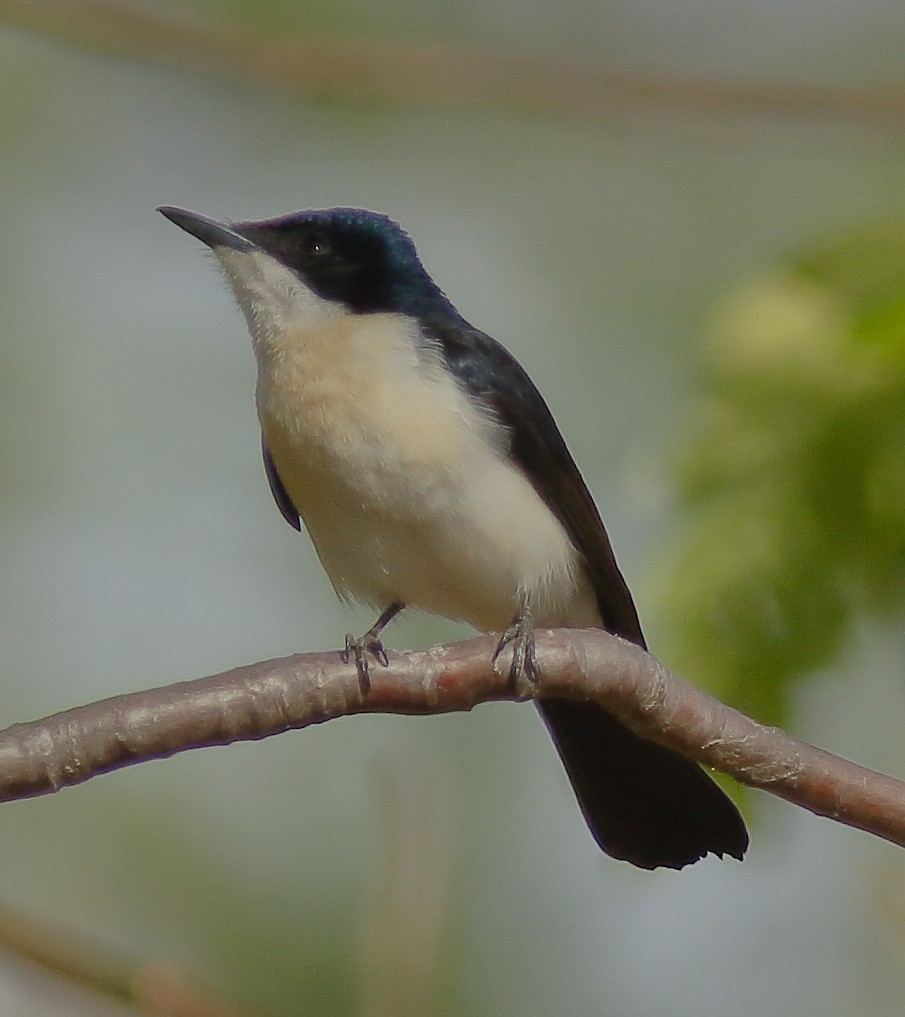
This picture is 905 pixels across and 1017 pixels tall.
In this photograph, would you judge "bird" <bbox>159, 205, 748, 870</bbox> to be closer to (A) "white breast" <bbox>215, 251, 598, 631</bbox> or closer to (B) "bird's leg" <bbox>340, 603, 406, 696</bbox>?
(A) "white breast" <bbox>215, 251, 598, 631</bbox>

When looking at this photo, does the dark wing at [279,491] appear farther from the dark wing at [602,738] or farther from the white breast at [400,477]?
the dark wing at [602,738]

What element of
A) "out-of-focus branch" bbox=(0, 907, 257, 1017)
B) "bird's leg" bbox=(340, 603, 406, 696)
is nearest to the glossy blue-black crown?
"bird's leg" bbox=(340, 603, 406, 696)

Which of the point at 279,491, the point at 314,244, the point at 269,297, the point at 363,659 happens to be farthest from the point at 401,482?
the point at 363,659

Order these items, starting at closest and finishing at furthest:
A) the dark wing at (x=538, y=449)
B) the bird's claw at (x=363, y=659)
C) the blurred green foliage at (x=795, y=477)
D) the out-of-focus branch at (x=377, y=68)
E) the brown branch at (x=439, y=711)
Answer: the brown branch at (x=439, y=711) → the bird's claw at (x=363, y=659) → the blurred green foliage at (x=795, y=477) → the out-of-focus branch at (x=377, y=68) → the dark wing at (x=538, y=449)

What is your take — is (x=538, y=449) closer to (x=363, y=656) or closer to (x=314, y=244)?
(x=314, y=244)

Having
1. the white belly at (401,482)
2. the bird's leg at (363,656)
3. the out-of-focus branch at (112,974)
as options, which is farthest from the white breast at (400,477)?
the out-of-focus branch at (112,974)
